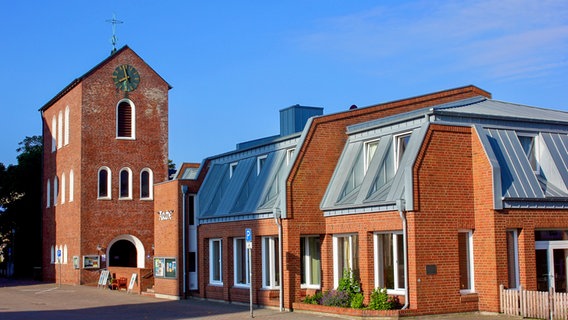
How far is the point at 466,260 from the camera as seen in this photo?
23375 millimetres

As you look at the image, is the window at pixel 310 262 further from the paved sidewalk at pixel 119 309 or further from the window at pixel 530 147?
the window at pixel 530 147

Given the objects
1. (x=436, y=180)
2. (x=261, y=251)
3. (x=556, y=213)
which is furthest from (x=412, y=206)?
(x=261, y=251)

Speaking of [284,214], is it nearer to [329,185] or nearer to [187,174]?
[329,185]

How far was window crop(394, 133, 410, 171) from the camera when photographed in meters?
24.6

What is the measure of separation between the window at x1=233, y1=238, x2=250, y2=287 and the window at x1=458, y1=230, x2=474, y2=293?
364 inches

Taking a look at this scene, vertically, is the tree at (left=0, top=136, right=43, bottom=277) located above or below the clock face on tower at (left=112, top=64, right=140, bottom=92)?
below

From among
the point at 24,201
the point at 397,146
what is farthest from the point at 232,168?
the point at 24,201

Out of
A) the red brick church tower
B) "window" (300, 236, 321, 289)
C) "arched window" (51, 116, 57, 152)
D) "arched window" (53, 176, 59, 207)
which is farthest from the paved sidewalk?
"arched window" (51, 116, 57, 152)

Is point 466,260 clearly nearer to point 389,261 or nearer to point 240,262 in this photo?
point 389,261

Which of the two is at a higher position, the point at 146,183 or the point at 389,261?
the point at 146,183

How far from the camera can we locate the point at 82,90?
162 feet

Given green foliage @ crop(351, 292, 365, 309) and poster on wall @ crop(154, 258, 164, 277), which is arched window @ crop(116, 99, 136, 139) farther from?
green foliage @ crop(351, 292, 365, 309)

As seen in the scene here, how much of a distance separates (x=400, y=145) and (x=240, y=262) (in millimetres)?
8747

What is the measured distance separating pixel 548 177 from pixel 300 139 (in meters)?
7.96
